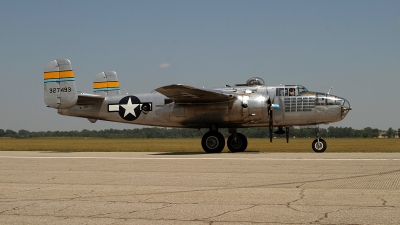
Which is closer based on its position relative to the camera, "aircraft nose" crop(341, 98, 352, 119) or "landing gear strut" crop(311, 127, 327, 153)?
"aircraft nose" crop(341, 98, 352, 119)

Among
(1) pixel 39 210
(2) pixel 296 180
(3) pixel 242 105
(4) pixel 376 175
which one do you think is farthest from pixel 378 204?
(3) pixel 242 105

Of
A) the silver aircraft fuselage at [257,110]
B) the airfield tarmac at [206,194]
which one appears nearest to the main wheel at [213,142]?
the silver aircraft fuselage at [257,110]

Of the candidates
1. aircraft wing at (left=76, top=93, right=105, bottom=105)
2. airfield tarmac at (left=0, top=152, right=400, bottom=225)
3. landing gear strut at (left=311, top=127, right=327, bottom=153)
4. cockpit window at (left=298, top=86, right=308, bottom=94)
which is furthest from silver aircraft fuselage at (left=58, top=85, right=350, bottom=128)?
airfield tarmac at (left=0, top=152, right=400, bottom=225)

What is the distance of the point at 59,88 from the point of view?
25344 mm

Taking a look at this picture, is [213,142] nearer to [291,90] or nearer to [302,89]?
[291,90]

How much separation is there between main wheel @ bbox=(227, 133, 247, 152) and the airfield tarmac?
10.7 m

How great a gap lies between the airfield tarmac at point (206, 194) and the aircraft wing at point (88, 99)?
40.5 ft

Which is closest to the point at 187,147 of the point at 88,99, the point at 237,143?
the point at 237,143

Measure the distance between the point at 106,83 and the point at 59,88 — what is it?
5774 millimetres

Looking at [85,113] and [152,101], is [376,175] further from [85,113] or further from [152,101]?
[85,113]

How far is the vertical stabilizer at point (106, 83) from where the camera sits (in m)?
30.8

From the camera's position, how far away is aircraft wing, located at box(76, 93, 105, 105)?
2647 centimetres

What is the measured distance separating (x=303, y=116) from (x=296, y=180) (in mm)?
12784

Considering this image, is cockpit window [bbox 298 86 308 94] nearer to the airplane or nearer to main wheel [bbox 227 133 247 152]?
the airplane
